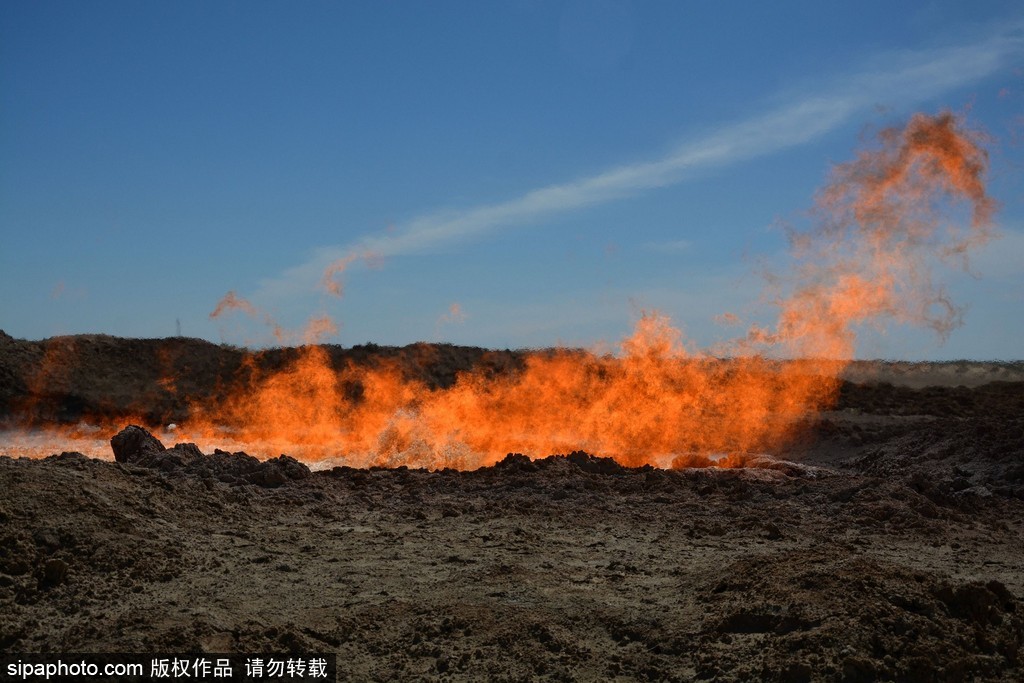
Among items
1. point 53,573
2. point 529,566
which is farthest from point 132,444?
point 529,566

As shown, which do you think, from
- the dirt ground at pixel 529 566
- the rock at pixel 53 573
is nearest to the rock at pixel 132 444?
the dirt ground at pixel 529 566

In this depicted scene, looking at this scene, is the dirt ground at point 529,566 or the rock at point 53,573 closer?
the dirt ground at point 529,566

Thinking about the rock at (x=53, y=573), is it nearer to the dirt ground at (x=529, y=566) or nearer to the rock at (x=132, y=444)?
the dirt ground at (x=529, y=566)

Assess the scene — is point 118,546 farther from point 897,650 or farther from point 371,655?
point 897,650

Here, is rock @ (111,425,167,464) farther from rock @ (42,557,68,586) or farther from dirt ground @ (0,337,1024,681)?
rock @ (42,557,68,586)

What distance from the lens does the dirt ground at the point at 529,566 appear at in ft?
22.3

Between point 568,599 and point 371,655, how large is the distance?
6.33 feet

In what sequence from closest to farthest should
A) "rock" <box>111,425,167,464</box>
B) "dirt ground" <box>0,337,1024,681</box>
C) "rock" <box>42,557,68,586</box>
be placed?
"dirt ground" <box>0,337,1024,681</box>, "rock" <box>42,557,68,586</box>, "rock" <box>111,425,167,464</box>

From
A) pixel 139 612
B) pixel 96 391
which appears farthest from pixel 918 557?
pixel 96 391

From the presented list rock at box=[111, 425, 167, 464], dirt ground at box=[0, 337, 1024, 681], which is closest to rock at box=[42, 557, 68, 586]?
dirt ground at box=[0, 337, 1024, 681]

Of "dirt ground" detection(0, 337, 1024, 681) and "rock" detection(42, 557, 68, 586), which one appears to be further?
"rock" detection(42, 557, 68, 586)

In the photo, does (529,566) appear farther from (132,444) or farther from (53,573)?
(132,444)

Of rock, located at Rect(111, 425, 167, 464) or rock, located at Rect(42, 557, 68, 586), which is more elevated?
rock, located at Rect(111, 425, 167, 464)

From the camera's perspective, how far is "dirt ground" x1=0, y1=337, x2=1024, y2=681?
6.81m
